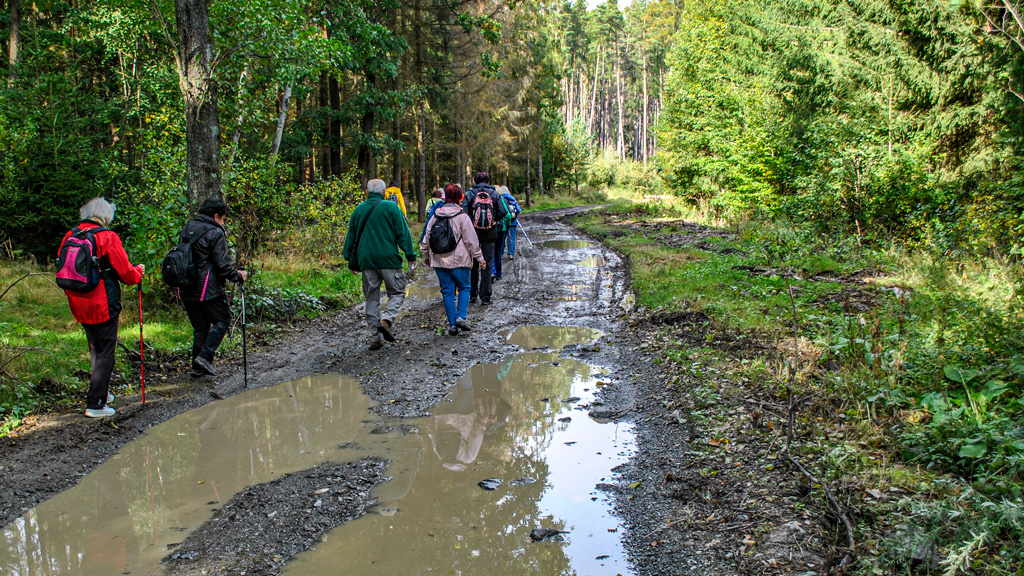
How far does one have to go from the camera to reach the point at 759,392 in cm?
561

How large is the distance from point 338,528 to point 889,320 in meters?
5.90

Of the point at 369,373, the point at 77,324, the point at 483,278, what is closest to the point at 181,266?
the point at 369,373

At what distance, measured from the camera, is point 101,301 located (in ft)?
18.5

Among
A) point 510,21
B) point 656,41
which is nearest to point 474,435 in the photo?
point 510,21

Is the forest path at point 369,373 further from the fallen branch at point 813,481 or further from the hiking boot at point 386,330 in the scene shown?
the fallen branch at point 813,481

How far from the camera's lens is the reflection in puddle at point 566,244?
66.4ft

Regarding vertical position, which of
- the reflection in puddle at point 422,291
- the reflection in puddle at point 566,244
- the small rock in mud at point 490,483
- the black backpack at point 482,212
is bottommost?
the small rock in mud at point 490,483

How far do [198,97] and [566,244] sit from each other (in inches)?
564

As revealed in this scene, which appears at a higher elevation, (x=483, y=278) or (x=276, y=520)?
(x=483, y=278)

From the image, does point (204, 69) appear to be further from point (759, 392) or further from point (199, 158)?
point (759, 392)

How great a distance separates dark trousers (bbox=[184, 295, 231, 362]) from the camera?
23.0 ft

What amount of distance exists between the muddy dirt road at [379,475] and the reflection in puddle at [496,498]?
15mm

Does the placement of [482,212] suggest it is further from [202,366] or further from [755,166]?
[755,166]

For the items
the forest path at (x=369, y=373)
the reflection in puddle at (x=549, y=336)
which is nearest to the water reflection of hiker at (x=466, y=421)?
the forest path at (x=369, y=373)
